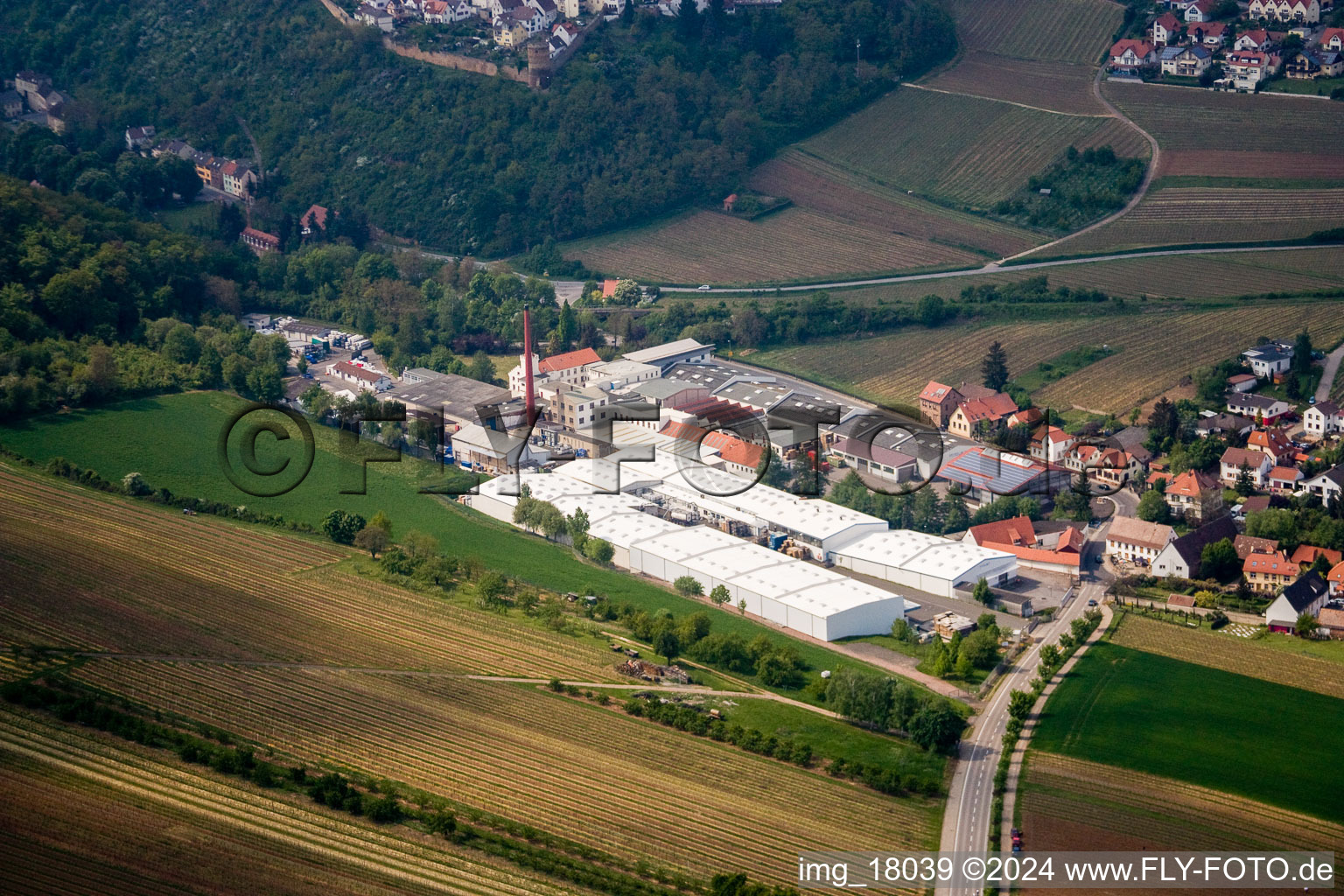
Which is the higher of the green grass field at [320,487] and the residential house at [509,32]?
the residential house at [509,32]

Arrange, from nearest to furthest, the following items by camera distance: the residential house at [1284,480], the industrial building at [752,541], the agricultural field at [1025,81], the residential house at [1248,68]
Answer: the industrial building at [752,541] < the residential house at [1284,480] < the residential house at [1248,68] < the agricultural field at [1025,81]

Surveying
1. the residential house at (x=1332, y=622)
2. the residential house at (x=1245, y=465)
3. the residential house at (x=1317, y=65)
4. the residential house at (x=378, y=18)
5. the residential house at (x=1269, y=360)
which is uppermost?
the residential house at (x=378, y=18)

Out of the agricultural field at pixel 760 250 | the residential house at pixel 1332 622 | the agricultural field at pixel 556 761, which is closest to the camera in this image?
the agricultural field at pixel 556 761

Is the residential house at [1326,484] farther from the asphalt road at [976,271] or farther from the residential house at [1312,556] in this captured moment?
the asphalt road at [976,271]

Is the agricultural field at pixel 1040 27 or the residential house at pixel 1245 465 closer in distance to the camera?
the residential house at pixel 1245 465

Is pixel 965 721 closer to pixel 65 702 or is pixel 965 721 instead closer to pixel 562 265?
pixel 65 702

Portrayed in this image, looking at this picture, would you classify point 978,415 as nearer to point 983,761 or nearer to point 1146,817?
point 983,761

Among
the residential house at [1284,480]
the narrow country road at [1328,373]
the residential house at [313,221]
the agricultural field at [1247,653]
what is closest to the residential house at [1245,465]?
the residential house at [1284,480]
